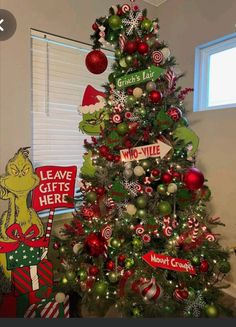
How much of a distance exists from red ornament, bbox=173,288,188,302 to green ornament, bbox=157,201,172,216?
409mm

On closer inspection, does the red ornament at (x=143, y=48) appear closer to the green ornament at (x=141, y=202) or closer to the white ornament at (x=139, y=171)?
the white ornament at (x=139, y=171)

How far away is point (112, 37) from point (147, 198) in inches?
37.3

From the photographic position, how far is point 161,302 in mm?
1201

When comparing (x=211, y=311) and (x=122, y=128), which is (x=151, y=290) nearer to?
(x=211, y=311)

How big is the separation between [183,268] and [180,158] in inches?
22.4

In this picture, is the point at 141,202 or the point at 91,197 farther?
the point at 91,197

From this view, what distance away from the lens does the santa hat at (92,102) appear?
1472mm

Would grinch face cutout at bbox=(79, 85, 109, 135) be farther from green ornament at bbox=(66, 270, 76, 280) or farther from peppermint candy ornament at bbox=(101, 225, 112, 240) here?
green ornament at bbox=(66, 270, 76, 280)

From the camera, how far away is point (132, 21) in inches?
50.0

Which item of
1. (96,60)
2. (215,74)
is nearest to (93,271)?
(96,60)

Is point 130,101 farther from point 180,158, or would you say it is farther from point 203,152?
point 203,152

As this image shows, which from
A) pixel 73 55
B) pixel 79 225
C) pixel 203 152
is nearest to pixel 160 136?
pixel 79 225

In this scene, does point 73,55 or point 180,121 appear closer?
point 180,121

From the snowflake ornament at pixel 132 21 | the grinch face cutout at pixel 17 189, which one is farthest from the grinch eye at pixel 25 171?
the snowflake ornament at pixel 132 21
